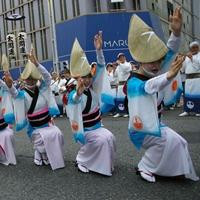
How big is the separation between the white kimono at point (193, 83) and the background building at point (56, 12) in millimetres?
12545

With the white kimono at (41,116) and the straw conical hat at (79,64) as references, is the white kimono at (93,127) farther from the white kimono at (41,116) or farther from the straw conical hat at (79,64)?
the white kimono at (41,116)

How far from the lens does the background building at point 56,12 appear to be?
24.5m

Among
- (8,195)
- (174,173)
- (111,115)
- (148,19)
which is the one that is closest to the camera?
(174,173)

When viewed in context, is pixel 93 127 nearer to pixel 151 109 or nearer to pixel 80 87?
pixel 80 87

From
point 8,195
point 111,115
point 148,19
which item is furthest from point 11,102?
point 148,19

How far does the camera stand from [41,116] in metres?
6.30

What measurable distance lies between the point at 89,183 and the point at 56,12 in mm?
22585

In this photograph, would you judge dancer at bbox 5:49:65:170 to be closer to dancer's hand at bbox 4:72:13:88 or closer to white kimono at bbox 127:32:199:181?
dancer's hand at bbox 4:72:13:88

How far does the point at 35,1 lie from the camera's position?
2930cm

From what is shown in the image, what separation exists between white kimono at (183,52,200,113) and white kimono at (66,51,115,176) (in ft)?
14.8

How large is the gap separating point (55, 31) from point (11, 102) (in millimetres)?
18804

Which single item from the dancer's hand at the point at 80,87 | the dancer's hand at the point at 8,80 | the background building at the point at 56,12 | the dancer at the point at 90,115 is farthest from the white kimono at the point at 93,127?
the background building at the point at 56,12

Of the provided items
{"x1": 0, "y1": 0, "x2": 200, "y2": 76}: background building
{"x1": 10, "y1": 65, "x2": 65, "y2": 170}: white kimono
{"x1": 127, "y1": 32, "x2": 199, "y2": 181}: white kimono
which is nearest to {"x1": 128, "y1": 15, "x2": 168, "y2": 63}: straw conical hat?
{"x1": 127, "y1": 32, "x2": 199, "y2": 181}: white kimono

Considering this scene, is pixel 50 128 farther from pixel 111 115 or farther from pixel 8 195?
pixel 111 115
